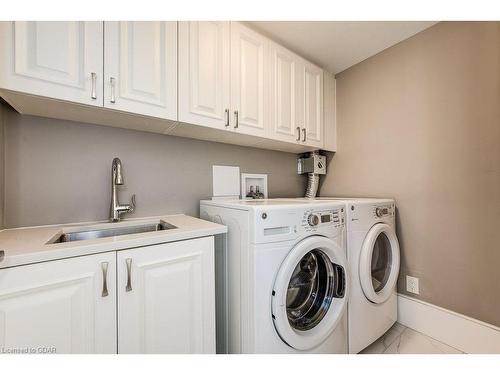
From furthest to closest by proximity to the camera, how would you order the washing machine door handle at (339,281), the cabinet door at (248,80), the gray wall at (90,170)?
the cabinet door at (248,80) < the washing machine door handle at (339,281) < the gray wall at (90,170)

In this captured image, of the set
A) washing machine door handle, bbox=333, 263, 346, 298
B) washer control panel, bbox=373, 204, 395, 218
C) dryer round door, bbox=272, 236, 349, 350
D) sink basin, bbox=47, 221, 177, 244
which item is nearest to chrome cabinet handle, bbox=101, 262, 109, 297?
sink basin, bbox=47, 221, 177, 244

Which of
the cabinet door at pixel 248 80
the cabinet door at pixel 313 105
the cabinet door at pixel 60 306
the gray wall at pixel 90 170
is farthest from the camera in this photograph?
the cabinet door at pixel 313 105

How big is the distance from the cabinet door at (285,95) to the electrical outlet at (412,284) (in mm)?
1382

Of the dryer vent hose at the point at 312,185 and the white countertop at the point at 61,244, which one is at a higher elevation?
the dryer vent hose at the point at 312,185

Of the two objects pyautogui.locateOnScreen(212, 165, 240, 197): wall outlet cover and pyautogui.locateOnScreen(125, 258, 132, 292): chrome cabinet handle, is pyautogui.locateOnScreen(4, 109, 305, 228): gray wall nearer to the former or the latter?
pyautogui.locateOnScreen(212, 165, 240, 197): wall outlet cover

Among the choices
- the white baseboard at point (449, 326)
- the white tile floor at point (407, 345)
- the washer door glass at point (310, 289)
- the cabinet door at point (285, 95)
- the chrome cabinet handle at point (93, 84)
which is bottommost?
the white tile floor at point (407, 345)

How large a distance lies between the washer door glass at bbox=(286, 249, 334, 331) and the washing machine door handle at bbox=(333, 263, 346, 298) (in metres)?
0.02

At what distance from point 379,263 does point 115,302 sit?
5.58ft

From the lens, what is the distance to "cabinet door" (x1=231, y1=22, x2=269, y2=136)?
1.45 m

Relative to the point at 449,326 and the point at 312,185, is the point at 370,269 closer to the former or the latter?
the point at 449,326

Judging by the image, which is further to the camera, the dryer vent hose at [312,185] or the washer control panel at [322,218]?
the dryer vent hose at [312,185]

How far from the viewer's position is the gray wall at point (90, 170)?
112 cm

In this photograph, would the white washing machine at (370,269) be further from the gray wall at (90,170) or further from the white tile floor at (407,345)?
the gray wall at (90,170)

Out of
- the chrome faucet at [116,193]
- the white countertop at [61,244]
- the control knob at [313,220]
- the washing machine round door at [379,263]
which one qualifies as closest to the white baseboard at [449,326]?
the washing machine round door at [379,263]
